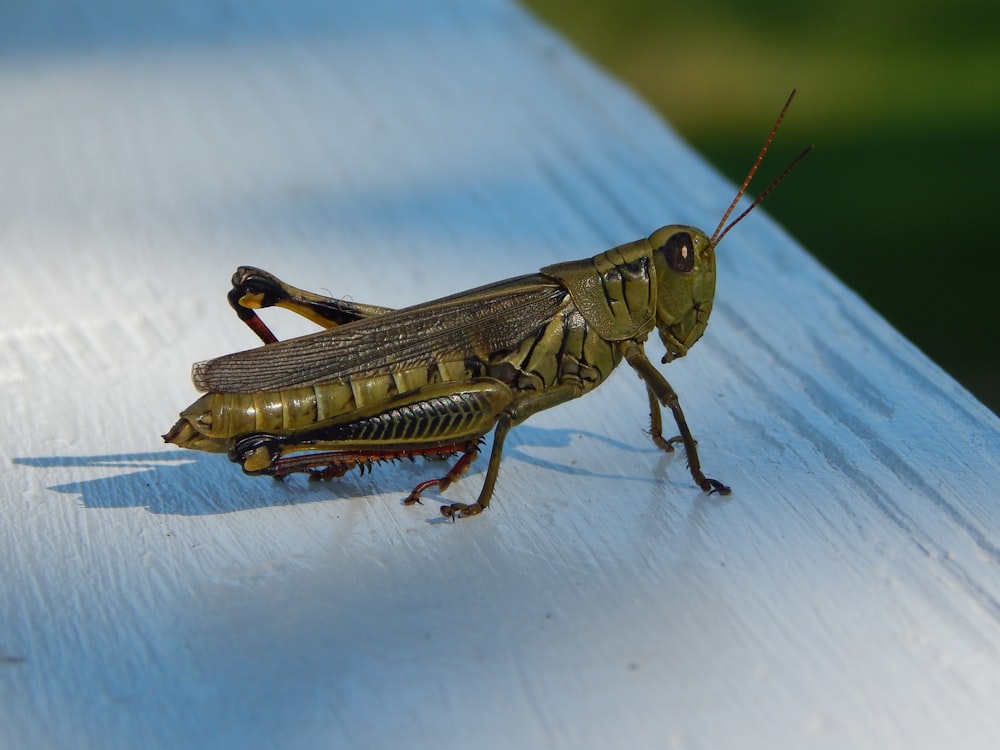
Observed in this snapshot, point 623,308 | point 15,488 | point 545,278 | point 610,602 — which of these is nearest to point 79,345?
point 15,488

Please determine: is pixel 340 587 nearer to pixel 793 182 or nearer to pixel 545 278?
pixel 545 278

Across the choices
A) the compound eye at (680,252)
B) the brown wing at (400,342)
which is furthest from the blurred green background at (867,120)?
the brown wing at (400,342)

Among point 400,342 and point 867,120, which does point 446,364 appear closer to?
point 400,342

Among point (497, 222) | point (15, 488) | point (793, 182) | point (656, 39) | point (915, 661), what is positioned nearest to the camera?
point (915, 661)

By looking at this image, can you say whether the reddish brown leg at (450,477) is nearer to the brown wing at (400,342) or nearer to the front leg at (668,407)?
the brown wing at (400,342)

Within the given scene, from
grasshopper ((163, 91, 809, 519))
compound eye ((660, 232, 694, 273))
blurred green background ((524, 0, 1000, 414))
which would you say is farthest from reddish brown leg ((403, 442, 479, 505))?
blurred green background ((524, 0, 1000, 414))

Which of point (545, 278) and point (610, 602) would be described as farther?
point (545, 278)
